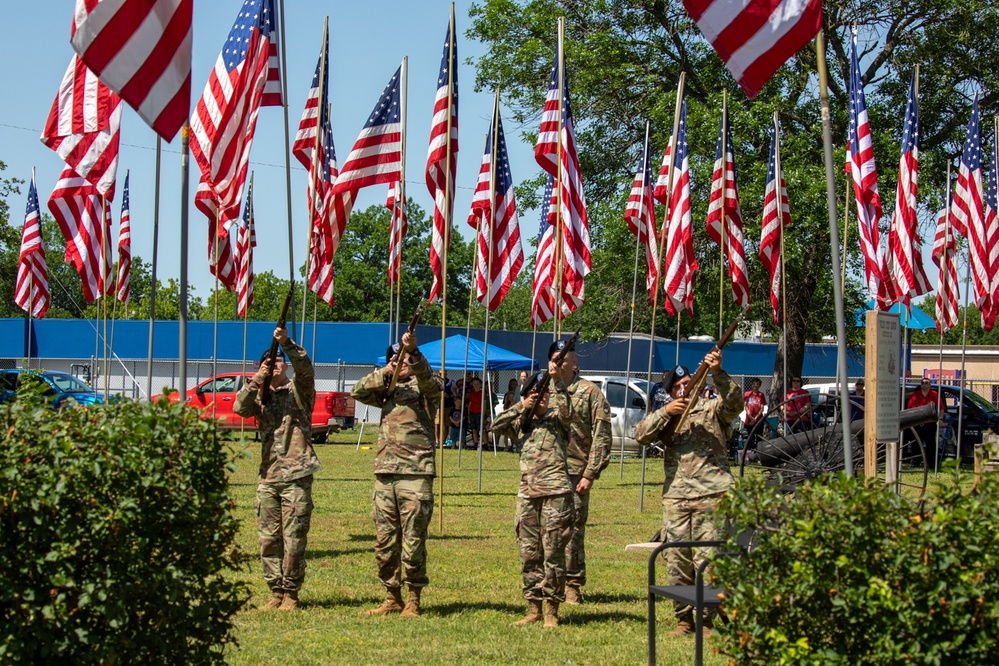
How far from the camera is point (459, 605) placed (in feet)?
30.7

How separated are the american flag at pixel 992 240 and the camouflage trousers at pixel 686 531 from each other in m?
12.7

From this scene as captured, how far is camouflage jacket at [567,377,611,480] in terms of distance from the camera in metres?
9.38

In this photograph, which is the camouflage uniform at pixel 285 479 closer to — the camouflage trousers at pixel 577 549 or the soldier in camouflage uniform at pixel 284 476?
the soldier in camouflage uniform at pixel 284 476

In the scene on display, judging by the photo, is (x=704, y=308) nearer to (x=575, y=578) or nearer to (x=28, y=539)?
(x=575, y=578)

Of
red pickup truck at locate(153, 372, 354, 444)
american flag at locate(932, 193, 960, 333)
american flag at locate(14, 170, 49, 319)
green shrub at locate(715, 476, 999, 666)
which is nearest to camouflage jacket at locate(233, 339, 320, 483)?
green shrub at locate(715, 476, 999, 666)

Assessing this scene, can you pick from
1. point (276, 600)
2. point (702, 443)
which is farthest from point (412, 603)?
point (702, 443)

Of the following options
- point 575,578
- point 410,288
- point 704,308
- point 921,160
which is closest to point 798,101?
point 921,160

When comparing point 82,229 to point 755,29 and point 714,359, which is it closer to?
point 714,359

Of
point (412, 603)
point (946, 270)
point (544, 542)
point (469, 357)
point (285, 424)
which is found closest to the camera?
point (544, 542)

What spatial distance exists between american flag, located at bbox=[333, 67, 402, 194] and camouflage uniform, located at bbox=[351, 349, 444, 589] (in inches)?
160

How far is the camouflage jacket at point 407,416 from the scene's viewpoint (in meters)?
8.84

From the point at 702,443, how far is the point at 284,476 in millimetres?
3150

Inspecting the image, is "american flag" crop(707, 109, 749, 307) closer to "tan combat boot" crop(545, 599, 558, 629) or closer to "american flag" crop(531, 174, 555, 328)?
"american flag" crop(531, 174, 555, 328)

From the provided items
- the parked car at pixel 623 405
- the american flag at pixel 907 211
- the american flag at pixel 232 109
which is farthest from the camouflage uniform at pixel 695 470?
the parked car at pixel 623 405
